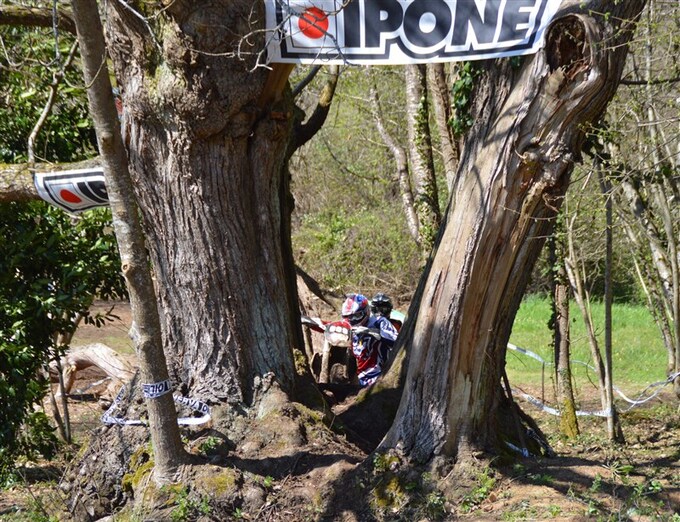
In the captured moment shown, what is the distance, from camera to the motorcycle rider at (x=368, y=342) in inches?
345

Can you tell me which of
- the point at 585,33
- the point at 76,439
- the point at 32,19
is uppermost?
the point at 32,19

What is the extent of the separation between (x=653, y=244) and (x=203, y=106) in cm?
658

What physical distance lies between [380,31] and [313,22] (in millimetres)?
470

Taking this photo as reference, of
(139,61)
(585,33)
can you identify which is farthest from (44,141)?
(585,33)

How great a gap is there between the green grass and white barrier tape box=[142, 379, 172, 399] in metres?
8.30

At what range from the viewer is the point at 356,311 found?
8.96 m

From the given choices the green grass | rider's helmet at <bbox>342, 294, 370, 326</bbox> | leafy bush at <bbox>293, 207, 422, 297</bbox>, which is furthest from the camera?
leafy bush at <bbox>293, 207, 422, 297</bbox>

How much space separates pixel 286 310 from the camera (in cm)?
656

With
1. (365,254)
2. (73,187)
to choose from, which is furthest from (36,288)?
(365,254)

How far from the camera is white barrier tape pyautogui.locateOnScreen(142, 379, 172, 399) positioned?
18.6 ft

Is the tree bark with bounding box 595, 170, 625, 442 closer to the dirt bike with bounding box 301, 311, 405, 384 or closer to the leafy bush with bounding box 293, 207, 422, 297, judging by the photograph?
the dirt bike with bounding box 301, 311, 405, 384

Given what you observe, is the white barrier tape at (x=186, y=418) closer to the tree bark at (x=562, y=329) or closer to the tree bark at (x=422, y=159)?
the tree bark at (x=422, y=159)

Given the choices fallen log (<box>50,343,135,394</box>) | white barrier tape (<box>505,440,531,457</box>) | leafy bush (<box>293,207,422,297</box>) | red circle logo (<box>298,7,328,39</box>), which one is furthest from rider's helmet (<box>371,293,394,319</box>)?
leafy bush (<box>293,207,422,297</box>)

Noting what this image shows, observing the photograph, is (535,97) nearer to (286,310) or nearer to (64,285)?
(286,310)
